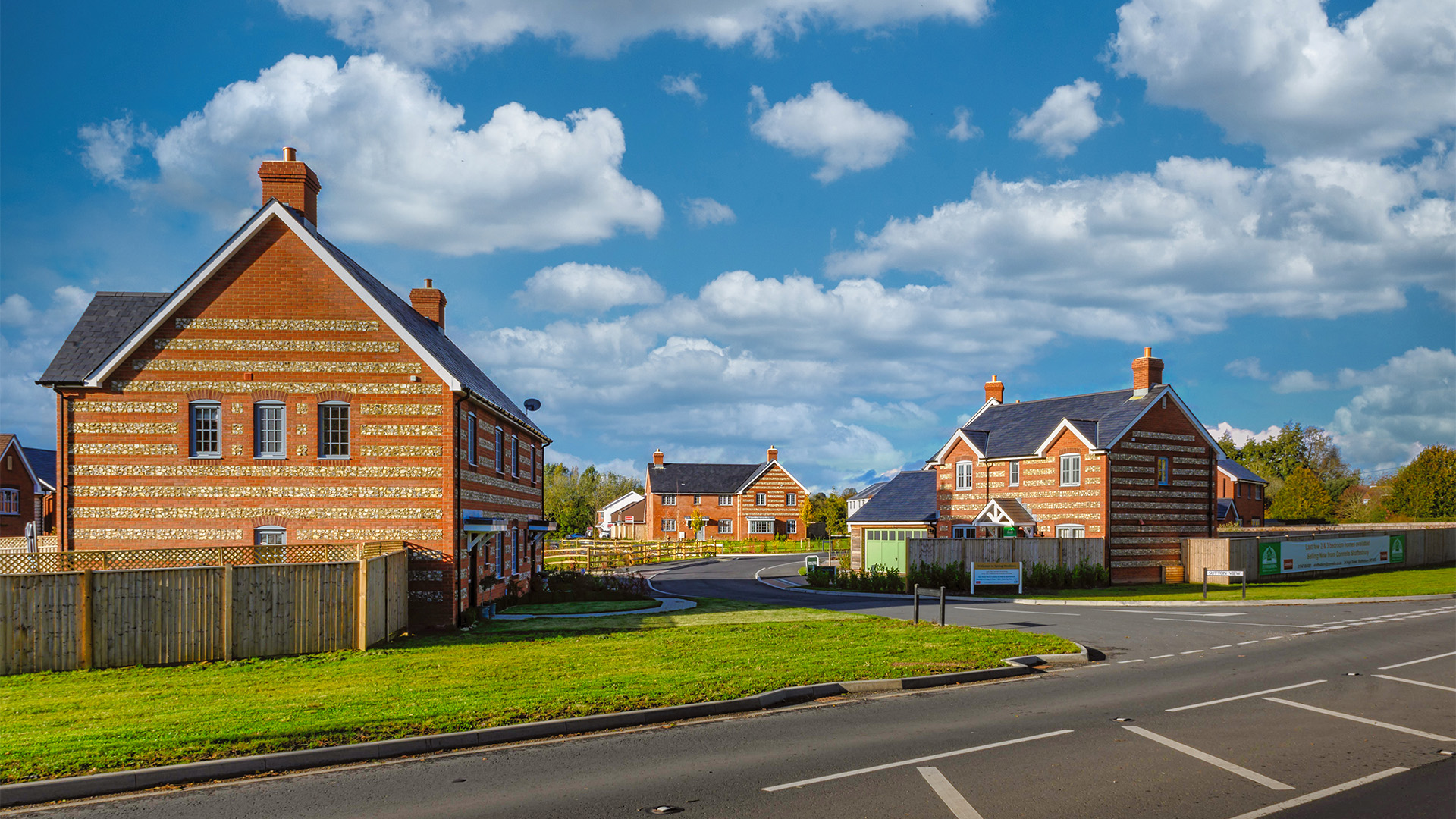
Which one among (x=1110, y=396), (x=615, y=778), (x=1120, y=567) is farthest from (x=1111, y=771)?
(x=1110, y=396)

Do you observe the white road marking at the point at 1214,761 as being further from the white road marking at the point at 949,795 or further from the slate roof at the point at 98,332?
the slate roof at the point at 98,332

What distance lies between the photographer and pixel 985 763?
10.4 meters

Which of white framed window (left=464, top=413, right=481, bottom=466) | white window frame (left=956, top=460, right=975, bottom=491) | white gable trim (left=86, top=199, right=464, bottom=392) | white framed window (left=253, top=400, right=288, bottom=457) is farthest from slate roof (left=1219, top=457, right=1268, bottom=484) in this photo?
white framed window (left=253, top=400, right=288, bottom=457)

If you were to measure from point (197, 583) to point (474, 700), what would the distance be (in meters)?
7.95

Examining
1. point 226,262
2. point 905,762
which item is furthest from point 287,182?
point 905,762

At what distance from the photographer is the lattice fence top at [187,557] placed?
58.0ft

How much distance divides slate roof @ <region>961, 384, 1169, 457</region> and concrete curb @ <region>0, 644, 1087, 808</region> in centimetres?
3065

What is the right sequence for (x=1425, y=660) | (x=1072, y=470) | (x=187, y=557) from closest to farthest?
(x=1425, y=660)
(x=187, y=557)
(x=1072, y=470)

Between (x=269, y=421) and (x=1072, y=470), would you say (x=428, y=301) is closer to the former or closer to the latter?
(x=269, y=421)

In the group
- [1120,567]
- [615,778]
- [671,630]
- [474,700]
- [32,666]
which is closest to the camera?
[615,778]

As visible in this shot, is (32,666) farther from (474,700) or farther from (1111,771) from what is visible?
(1111,771)

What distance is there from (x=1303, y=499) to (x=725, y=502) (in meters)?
50.4

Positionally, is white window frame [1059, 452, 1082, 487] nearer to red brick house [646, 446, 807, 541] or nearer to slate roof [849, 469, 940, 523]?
slate roof [849, 469, 940, 523]

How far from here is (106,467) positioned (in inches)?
904
